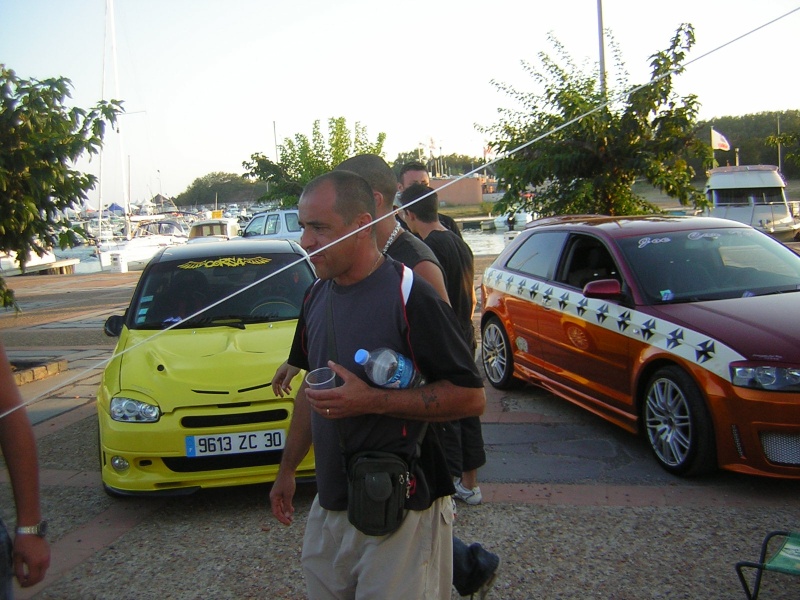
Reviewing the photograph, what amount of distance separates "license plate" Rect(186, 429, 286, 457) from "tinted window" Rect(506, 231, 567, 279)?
3229 millimetres

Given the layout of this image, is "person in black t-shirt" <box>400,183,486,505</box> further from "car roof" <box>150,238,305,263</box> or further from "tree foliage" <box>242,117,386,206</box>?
"tree foliage" <box>242,117,386,206</box>

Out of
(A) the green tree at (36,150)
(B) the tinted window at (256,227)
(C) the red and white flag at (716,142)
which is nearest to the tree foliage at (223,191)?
(B) the tinted window at (256,227)

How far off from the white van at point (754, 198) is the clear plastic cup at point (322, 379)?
22112 mm

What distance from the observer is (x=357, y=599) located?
2.30 metres

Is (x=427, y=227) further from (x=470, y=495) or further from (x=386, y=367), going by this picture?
(x=386, y=367)

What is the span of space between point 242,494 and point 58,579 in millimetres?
1348

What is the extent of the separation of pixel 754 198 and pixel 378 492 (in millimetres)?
23438

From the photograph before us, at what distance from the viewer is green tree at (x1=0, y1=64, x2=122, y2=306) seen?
841 centimetres

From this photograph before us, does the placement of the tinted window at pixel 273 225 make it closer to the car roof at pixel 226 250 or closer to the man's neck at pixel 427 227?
the car roof at pixel 226 250

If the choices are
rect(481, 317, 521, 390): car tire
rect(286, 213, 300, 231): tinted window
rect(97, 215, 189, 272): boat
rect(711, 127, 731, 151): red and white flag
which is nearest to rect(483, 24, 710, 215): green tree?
rect(711, 127, 731, 151): red and white flag

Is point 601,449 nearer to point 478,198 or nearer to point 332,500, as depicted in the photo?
point 332,500

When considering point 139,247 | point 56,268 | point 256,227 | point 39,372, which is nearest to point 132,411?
point 39,372

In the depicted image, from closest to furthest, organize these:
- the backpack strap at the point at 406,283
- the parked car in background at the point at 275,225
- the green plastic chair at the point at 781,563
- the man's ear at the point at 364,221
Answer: the backpack strap at the point at 406,283 < the man's ear at the point at 364,221 < the green plastic chair at the point at 781,563 < the parked car in background at the point at 275,225

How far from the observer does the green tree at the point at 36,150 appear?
27.6ft
